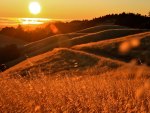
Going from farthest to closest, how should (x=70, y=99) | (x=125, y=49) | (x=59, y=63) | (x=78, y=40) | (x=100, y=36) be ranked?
1. (x=100, y=36)
2. (x=78, y=40)
3. (x=125, y=49)
4. (x=59, y=63)
5. (x=70, y=99)

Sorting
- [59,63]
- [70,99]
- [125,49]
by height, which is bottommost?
[125,49]

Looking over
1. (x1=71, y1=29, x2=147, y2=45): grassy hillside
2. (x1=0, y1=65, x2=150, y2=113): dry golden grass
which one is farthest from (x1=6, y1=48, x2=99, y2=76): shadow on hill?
(x1=0, y1=65, x2=150, y2=113): dry golden grass

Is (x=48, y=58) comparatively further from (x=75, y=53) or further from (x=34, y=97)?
→ (x=34, y=97)

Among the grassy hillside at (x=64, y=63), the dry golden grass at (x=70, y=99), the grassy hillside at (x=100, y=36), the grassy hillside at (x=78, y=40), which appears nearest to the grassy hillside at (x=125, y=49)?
the grassy hillside at (x=64, y=63)

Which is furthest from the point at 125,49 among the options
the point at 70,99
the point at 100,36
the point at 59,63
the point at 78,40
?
the point at 70,99

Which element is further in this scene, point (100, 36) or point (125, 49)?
point (100, 36)

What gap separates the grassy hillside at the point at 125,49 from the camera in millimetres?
47847

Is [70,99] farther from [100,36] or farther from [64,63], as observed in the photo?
[100,36]

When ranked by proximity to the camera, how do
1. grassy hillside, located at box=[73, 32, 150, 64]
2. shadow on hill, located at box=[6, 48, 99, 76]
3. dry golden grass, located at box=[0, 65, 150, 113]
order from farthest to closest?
grassy hillside, located at box=[73, 32, 150, 64] < shadow on hill, located at box=[6, 48, 99, 76] < dry golden grass, located at box=[0, 65, 150, 113]

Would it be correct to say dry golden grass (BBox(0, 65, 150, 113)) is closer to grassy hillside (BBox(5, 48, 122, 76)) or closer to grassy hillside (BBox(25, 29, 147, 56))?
grassy hillside (BBox(5, 48, 122, 76))

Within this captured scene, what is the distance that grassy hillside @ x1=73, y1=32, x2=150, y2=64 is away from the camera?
157ft

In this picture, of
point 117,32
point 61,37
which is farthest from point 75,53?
point 61,37

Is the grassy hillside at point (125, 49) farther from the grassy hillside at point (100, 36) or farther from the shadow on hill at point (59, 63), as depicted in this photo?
the grassy hillside at point (100, 36)

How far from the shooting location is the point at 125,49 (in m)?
52.9
